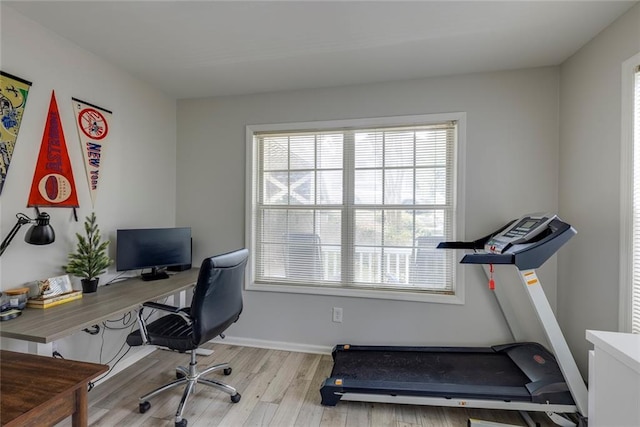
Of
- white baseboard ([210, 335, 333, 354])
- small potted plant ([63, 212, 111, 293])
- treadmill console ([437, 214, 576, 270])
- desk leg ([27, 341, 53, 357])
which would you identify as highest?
treadmill console ([437, 214, 576, 270])

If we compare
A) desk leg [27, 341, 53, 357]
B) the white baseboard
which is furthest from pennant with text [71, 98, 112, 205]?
the white baseboard

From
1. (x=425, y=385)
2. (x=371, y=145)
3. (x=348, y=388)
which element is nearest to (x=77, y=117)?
(x=371, y=145)

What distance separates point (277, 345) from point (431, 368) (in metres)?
1.41

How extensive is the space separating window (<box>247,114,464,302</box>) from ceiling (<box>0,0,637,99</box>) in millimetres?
467

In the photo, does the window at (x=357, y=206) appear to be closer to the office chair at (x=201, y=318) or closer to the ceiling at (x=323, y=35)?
the ceiling at (x=323, y=35)

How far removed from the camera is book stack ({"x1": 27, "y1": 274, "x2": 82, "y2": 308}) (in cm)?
168

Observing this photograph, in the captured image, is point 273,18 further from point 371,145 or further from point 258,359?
point 258,359

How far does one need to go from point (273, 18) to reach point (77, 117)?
1577mm

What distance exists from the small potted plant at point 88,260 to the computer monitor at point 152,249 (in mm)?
155

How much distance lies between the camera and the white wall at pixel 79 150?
66.6 inches

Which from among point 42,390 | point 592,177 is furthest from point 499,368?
point 42,390

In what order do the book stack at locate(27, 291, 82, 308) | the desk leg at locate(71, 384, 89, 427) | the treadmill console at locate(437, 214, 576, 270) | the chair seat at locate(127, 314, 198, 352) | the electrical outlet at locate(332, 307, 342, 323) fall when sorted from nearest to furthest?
the desk leg at locate(71, 384, 89, 427), the treadmill console at locate(437, 214, 576, 270), the book stack at locate(27, 291, 82, 308), the chair seat at locate(127, 314, 198, 352), the electrical outlet at locate(332, 307, 342, 323)

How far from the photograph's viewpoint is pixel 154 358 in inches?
99.8

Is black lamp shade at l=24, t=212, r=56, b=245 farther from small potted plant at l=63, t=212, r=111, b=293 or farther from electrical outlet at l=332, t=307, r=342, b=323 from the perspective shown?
electrical outlet at l=332, t=307, r=342, b=323
